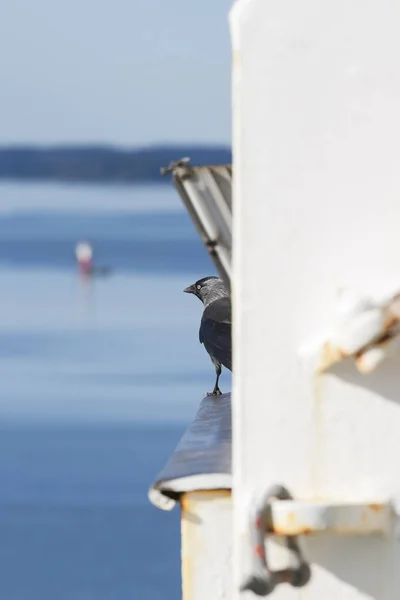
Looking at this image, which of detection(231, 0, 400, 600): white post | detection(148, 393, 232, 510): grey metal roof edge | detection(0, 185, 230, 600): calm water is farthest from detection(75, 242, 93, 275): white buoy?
detection(231, 0, 400, 600): white post

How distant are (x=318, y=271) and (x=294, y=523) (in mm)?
292

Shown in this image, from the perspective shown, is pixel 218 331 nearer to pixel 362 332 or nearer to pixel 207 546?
pixel 207 546

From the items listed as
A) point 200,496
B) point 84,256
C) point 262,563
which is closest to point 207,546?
point 200,496

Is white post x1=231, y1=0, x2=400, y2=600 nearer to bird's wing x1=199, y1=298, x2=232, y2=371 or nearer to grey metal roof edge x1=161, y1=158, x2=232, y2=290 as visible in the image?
grey metal roof edge x1=161, y1=158, x2=232, y2=290

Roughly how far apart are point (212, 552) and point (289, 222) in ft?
2.22

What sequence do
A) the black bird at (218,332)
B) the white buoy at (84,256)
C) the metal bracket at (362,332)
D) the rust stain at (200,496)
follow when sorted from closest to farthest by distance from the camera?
1. the metal bracket at (362,332)
2. the rust stain at (200,496)
3. the black bird at (218,332)
4. the white buoy at (84,256)

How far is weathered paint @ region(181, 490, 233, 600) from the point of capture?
211 centimetres

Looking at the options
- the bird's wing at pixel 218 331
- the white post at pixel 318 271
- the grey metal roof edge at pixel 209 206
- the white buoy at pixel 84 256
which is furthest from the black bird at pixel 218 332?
the white buoy at pixel 84 256

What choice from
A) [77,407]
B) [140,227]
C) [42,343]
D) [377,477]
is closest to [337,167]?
[377,477]

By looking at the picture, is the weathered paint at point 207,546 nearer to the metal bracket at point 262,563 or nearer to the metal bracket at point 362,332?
the metal bracket at point 262,563

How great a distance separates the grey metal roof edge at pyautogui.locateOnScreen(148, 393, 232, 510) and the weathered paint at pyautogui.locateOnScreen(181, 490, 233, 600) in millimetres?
20

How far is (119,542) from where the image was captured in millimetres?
10438

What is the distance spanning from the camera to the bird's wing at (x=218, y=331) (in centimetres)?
549

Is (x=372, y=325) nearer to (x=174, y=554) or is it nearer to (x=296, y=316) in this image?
(x=296, y=316)
